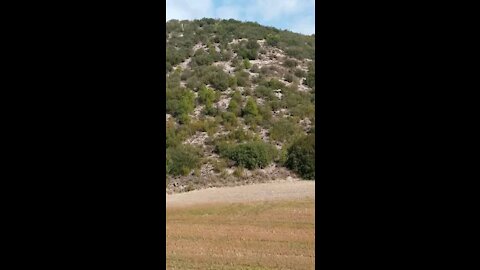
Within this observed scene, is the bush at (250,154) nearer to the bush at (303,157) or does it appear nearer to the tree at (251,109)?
the bush at (303,157)

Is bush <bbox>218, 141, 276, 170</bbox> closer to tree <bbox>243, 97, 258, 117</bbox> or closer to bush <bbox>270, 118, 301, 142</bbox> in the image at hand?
bush <bbox>270, 118, 301, 142</bbox>

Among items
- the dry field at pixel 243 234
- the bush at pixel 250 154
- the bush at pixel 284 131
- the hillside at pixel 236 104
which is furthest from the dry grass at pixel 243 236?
the bush at pixel 284 131

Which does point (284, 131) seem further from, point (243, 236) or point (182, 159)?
point (243, 236)

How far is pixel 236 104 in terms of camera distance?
52.0 ft

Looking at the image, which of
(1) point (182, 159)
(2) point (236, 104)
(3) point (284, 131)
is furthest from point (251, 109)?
(1) point (182, 159)

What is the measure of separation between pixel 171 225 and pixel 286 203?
2367 mm

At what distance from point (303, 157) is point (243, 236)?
5346mm

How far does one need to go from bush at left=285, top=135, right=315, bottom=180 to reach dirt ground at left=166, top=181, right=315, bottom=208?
504 millimetres

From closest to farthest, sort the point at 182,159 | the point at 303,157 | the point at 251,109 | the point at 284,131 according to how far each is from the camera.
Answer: the point at 303,157 → the point at 182,159 → the point at 284,131 → the point at 251,109

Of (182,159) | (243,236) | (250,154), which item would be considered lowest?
(243,236)
